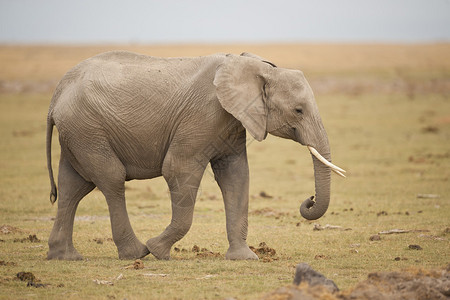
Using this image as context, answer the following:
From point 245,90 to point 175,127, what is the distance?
1.02 meters

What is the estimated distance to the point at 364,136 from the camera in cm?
2641

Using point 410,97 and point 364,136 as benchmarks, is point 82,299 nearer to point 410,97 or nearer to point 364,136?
point 364,136

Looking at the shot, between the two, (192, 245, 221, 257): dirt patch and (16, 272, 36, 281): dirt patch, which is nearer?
(16, 272, 36, 281): dirt patch

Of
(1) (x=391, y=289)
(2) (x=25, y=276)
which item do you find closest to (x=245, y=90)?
(1) (x=391, y=289)

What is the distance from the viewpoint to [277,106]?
8.88 metres

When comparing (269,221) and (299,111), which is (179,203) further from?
(269,221)

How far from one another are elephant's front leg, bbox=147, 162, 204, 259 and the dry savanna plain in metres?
0.22

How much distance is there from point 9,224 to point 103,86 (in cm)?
421

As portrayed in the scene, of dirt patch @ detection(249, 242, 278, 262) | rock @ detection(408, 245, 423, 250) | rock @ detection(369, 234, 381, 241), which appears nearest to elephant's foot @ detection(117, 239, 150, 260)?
dirt patch @ detection(249, 242, 278, 262)

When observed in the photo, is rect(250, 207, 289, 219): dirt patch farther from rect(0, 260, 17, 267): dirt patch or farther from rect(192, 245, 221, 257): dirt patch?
rect(0, 260, 17, 267): dirt patch

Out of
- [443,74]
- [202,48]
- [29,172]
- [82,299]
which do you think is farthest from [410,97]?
[202,48]

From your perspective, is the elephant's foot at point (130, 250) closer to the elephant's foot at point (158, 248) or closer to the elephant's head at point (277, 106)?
the elephant's foot at point (158, 248)

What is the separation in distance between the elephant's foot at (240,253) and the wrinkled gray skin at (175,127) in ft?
0.04

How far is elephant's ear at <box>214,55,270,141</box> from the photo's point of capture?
864 cm
